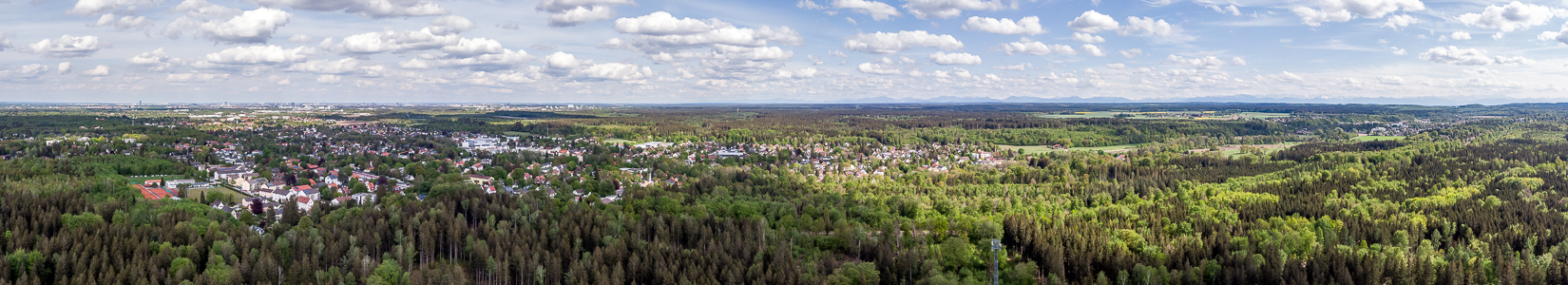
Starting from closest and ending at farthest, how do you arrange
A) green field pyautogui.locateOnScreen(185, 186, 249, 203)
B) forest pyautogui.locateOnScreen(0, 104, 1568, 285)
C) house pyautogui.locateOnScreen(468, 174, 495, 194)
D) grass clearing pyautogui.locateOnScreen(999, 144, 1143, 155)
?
forest pyautogui.locateOnScreen(0, 104, 1568, 285) → green field pyautogui.locateOnScreen(185, 186, 249, 203) → house pyautogui.locateOnScreen(468, 174, 495, 194) → grass clearing pyautogui.locateOnScreen(999, 144, 1143, 155)

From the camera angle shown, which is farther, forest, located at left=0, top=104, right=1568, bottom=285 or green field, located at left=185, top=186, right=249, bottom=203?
green field, located at left=185, top=186, right=249, bottom=203

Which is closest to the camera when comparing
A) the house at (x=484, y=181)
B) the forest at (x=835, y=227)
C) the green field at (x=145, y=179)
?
the forest at (x=835, y=227)

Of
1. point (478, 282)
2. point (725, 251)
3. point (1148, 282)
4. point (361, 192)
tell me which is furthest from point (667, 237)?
point (361, 192)

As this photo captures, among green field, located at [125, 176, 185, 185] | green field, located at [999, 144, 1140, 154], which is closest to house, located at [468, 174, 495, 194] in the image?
green field, located at [125, 176, 185, 185]

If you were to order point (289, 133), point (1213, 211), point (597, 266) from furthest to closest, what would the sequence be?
1. point (289, 133)
2. point (1213, 211)
3. point (597, 266)

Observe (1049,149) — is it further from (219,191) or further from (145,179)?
(145,179)

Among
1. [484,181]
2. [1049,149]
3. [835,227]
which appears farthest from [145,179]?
[1049,149]

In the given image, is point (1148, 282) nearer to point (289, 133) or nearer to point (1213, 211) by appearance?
point (1213, 211)

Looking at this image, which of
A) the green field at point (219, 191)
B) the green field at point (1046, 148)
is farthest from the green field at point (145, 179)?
the green field at point (1046, 148)

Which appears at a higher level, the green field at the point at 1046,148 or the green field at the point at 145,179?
the green field at the point at 145,179

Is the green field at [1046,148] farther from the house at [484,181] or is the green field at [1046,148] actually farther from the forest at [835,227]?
the house at [484,181]

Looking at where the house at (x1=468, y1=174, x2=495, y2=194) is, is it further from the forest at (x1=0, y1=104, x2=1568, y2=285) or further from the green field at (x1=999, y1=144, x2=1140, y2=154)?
the green field at (x1=999, y1=144, x2=1140, y2=154)
